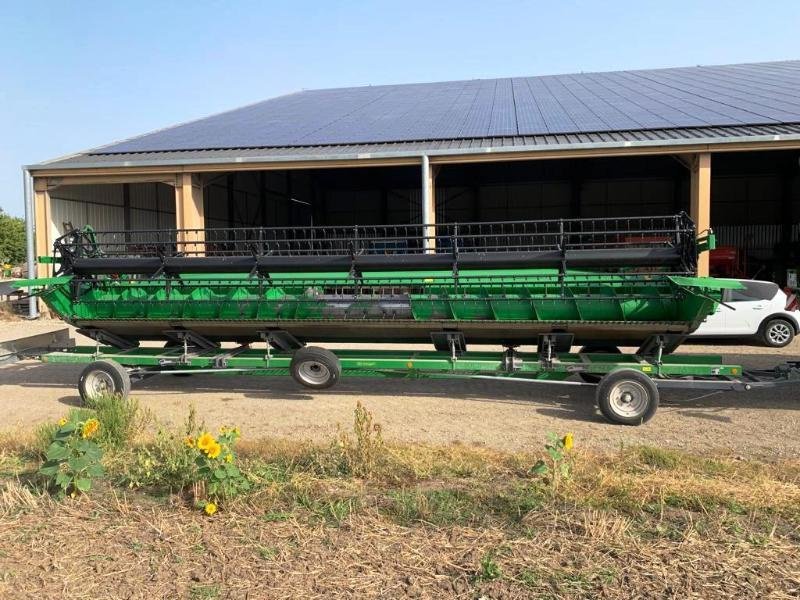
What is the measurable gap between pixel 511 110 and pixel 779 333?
39.3 ft

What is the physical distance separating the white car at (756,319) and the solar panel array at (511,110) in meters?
6.03

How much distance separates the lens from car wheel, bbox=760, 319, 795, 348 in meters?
11.6

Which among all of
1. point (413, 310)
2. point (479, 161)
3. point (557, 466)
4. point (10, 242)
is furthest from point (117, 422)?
point (10, 242)

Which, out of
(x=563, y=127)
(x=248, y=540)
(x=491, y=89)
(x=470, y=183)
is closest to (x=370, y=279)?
(x=248, y=540)

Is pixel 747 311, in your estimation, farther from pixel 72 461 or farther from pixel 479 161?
pixel 72 461

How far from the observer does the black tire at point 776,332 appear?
11606 mm

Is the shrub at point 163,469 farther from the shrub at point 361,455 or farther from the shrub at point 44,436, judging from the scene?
the shrub at point 361,455

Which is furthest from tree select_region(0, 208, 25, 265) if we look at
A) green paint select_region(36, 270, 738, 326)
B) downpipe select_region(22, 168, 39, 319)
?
green paint select_region(36, 270, 738, 326)

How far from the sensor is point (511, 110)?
68.0 feet

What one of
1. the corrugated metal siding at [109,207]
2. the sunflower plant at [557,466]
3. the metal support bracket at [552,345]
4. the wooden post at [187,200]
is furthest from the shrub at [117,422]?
the corrugated metal siding at [109,207]

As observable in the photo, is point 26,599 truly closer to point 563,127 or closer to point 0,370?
point 0,370

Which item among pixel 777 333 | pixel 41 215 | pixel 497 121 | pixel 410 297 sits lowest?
pixel 777 333

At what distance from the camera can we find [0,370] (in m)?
10.2

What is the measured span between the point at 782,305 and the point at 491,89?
60.0 ft
